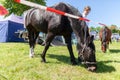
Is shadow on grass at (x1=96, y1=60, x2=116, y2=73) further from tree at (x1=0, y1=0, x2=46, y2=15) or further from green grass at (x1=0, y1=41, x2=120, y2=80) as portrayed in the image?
tree at (x1=0, y1=0, x2=46, y2=15)

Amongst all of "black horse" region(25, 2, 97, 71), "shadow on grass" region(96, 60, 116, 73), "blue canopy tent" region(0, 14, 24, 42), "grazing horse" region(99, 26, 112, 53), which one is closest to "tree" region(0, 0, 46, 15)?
"blue canopy tent" region(0, 14, 24, 42)

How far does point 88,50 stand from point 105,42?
18.9ft

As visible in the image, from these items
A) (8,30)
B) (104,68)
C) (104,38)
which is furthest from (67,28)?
(8,30)

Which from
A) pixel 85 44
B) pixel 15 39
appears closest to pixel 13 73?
pixel 85 44

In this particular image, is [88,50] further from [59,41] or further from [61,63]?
[59,41]

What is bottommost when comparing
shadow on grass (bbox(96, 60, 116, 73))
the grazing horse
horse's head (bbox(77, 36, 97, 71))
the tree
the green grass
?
the tree

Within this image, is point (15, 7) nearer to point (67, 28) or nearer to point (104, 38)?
point (104, 38)

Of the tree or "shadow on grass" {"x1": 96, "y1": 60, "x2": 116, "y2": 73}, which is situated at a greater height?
"shadow on grass" {"x1": 96, "y1": 60, "x2": 116, "y2": 73}

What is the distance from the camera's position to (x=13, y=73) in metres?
7.89

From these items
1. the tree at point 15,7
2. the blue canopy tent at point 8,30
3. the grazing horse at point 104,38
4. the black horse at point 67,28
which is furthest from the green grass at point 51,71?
the tree at point 15,7

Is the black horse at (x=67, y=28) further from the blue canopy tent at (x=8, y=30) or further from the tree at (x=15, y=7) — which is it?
the tree at (x=15, y=7)

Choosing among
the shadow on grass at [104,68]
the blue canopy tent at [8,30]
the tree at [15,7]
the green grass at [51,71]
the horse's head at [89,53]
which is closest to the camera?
the green grass at [51,71]

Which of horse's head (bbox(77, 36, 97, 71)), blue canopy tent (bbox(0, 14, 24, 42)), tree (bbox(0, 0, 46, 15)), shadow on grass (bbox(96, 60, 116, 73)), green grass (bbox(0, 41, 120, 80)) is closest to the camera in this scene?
green grass (bbox(0, 41, 120, 80))

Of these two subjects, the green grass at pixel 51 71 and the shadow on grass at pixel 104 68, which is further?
the shadow on grass at pixel 104 68
